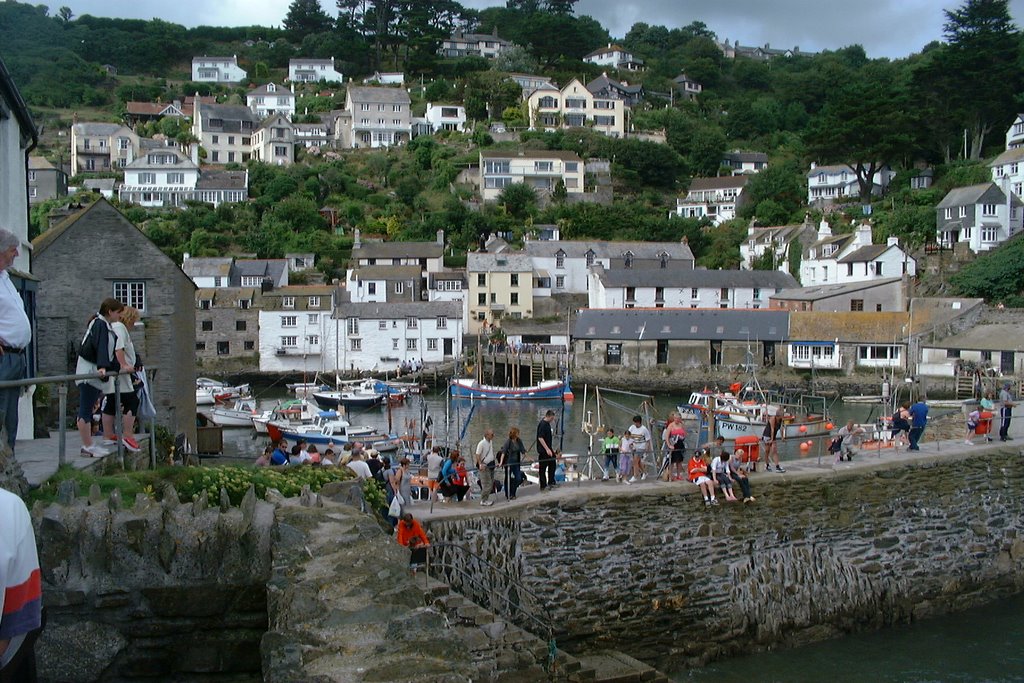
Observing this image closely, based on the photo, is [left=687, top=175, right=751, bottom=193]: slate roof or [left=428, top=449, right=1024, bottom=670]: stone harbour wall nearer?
[left=428, top=449, right=1024, bottom=670]: stone harbour wall

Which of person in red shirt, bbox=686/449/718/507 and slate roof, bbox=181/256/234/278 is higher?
slate roof, bbox=181/256/234/278

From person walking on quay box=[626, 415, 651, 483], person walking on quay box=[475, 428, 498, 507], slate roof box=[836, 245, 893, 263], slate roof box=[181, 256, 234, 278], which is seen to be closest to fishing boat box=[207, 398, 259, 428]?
slate roof box=[181, 256, 234, 278]

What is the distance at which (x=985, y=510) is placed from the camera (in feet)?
59.0

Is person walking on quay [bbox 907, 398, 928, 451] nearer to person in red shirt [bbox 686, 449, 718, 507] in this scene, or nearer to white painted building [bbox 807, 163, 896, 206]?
person in red shirt [bbox 686, 449, 718, 507]

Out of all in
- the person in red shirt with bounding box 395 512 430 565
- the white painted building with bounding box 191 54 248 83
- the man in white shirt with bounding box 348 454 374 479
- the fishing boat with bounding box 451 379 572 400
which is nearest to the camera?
the person in red shirt with bounding box 395 512 430 565

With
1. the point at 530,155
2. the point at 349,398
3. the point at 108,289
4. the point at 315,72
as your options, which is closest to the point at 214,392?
the point at 349,398

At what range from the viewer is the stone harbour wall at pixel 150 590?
6.32m

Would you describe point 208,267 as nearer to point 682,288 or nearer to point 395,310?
point 395,310

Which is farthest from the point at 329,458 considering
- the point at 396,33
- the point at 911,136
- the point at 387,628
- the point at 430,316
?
the point at 396,33

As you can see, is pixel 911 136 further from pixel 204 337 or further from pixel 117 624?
pixel 117 624

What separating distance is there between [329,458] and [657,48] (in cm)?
16037

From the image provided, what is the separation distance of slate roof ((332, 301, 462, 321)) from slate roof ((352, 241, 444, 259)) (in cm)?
871

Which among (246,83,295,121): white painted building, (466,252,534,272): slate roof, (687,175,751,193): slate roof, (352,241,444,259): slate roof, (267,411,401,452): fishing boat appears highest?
(246,83,295,121): white painted building

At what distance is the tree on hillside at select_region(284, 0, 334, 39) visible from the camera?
154 m
